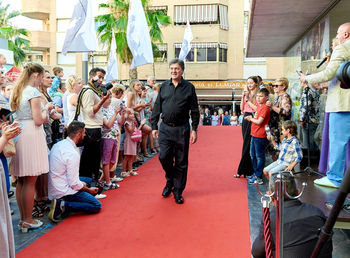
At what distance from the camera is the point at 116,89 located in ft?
23.0

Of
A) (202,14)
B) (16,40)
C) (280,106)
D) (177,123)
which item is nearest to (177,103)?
(177,123)

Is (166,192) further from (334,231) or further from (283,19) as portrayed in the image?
(283,19)

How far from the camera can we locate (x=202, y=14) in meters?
30.1

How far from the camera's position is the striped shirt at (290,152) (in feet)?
18.4

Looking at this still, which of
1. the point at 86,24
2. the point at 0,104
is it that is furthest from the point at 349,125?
the point at 86,24

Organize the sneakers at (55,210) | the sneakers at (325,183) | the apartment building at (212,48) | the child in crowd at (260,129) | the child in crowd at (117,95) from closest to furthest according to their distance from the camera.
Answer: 1. the sneakers at (325,183)
2. the sneakers at (55,210)
3. the child in crowd at (260,129)
4. the child in crowd at (117,95)
5. the apartment building at (212,48)

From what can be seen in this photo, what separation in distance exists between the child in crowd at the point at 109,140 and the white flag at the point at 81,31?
1.33 m

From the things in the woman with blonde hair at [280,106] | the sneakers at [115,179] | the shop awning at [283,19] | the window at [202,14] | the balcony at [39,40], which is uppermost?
the window at [202,14]

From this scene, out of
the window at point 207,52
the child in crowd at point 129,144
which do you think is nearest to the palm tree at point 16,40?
the window at point 207,52

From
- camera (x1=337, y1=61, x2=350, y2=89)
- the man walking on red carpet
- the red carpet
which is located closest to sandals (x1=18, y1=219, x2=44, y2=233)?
the red carpet

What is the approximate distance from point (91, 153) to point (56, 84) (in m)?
2.89

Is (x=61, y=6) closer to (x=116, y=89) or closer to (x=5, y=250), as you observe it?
(x=116, y=89)

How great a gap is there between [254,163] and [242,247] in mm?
2974

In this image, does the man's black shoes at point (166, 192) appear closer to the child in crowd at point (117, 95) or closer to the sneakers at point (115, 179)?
the sneakers at point (115, 179)
